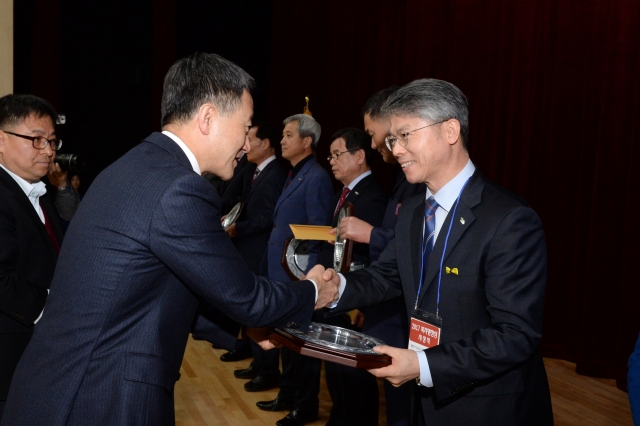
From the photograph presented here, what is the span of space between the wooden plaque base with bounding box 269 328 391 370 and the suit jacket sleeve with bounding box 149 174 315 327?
0.10 m

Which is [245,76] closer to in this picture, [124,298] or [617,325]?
[124,298]

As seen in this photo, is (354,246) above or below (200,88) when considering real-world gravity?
below

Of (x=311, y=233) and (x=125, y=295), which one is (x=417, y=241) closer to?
(x=125, y=295)

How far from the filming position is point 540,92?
4.70m

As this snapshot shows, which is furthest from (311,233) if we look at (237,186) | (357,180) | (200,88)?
(237,186)

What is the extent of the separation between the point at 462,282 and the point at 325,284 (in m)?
0.43

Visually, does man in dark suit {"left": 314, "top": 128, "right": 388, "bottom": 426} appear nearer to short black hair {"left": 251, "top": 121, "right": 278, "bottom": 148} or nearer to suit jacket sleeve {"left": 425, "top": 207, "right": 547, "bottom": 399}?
short black hair {"left": 251, "top": 121, "right": 278, "bottom": 148}

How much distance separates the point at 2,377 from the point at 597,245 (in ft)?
12.4

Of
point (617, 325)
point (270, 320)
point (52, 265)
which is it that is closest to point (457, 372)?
point (270, 320)

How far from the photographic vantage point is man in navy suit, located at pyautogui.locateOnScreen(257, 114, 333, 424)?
3.66 meters

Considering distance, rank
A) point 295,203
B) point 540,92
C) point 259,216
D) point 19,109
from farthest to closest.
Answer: point 540,92, point 259,216, point 295,203, point 19,109

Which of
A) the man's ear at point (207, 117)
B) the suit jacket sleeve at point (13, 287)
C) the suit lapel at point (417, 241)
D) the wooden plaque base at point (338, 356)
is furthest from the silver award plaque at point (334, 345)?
the suit jacket sleeve at point (13, 287)

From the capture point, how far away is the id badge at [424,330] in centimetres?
167

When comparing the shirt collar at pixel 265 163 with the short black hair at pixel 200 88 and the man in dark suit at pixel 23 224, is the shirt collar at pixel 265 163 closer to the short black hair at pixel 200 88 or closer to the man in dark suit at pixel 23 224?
the man in dark suit at pixel 23 224
